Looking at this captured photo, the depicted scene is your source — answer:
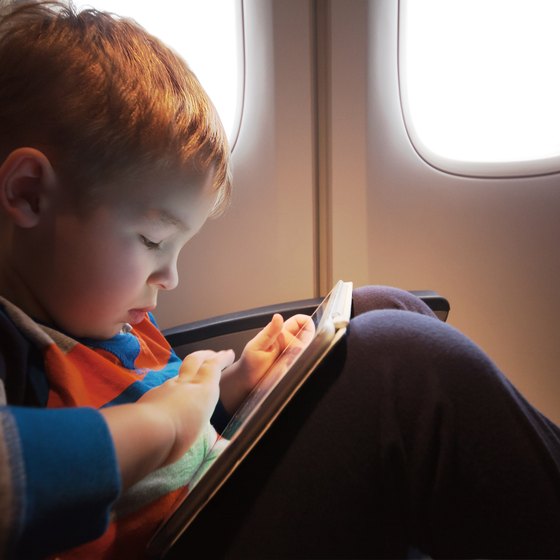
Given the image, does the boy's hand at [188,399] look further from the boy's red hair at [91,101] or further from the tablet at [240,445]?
the boy's red hair at [91,101]

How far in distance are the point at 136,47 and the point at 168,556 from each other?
0.51 meters

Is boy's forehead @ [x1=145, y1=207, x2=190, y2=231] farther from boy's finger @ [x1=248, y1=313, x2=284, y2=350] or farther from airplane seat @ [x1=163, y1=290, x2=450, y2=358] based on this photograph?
airplane seat @ [x1=163, y1=290, x2=450, y2=358]

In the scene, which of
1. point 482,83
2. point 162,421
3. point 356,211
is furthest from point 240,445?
point 482,83

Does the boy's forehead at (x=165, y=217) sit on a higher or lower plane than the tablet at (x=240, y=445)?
higher

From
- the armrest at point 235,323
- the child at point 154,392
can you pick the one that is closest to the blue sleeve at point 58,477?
the child at point 154,392

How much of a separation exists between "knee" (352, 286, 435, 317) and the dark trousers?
0.23 metres

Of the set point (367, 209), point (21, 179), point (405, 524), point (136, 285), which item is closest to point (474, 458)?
point (405, 524)

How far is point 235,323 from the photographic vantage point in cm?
79

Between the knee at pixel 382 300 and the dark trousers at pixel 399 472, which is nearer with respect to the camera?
the dark trousers at pixel 399 472

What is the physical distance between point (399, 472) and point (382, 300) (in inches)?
11.7

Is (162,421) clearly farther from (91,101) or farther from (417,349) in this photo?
(91,101)

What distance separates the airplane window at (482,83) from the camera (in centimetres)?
89

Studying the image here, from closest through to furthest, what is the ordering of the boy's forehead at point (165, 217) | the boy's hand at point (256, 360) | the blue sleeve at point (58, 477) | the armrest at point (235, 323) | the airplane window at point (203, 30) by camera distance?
the blue sleeve at point (58, 477)
the boy's forehead at point (165, 217)
the boy's hand at point (256, 360)
the armrest at point (235, 323)
the airplane window at point (203, 30)

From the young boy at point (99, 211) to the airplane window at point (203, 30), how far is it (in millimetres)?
408
